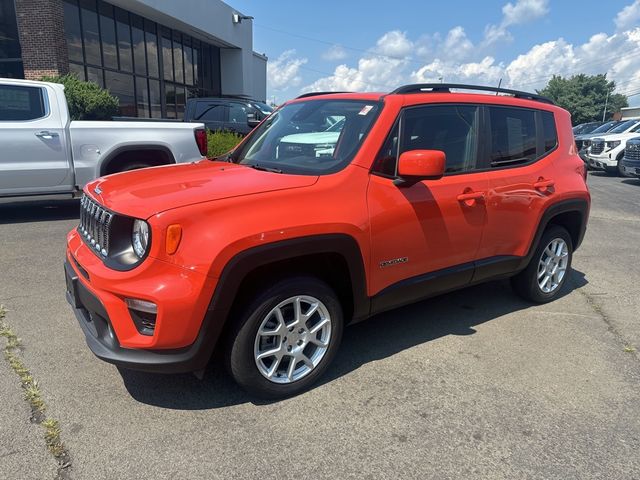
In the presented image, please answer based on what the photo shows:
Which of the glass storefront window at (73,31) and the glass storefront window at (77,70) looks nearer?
the glass storefront window at (73,31)

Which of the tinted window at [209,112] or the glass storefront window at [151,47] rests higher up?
the glass storefront window at [151,47]

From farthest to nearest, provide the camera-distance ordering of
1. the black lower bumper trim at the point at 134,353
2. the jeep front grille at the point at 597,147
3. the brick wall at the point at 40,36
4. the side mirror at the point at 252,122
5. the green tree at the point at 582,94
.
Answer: the green tree at the point at 582,94 → the jeep front grille at the point at 597,147 → the brick wall at the point at 40,36 → the side mirror at the point at 252,122 → the black lower bumper trim at the point at 134,353

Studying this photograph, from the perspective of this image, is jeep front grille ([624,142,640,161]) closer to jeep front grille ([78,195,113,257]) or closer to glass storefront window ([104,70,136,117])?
jeep front grille ([78,195,113,257])

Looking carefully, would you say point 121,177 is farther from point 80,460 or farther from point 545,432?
point 545,432

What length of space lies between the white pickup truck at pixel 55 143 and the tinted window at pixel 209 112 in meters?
5.82

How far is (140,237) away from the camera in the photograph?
258 cm

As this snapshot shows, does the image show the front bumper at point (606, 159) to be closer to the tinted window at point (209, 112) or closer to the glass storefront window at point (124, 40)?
the tinted window at point (209, 112)

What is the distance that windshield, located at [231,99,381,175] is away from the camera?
3.18 metres

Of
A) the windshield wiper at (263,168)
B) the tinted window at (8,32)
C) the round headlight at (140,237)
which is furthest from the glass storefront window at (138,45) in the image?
the round headlight at (140,237)

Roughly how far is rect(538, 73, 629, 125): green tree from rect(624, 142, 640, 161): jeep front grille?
62792 millimetres

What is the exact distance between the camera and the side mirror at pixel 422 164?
294 cm

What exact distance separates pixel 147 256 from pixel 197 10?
2350cm

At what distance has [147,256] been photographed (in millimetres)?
2479

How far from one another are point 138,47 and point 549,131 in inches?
799
